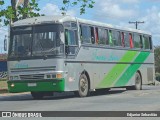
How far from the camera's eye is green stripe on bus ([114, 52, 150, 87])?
1084 inches

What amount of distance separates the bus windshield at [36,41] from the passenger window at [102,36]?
12.6ft

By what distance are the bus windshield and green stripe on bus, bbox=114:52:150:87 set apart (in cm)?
650

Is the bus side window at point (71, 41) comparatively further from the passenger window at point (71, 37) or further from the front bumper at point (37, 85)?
the front bumper at point (37, 85)

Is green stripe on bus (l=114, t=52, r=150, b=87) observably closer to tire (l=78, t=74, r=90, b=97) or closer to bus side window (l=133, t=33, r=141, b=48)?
bus side window (l=133, t=33, r=141, b=48)

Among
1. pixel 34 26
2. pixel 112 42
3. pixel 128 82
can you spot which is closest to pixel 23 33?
pixel 34 26

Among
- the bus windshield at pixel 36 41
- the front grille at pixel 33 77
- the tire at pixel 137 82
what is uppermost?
the bus windshield at pixel 36 41

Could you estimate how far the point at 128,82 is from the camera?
2855cm

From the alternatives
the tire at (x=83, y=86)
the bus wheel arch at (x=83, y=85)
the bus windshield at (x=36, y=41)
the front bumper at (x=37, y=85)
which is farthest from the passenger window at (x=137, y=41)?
the front bumper at (x=37, y=85)

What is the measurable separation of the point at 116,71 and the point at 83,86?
418 cm

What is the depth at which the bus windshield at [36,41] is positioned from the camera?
70.1ft

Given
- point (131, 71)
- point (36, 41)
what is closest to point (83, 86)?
point (36, 41)

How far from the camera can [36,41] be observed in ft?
71.1

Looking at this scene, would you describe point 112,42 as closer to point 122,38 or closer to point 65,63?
point 122,38

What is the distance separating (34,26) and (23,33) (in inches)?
23.2
